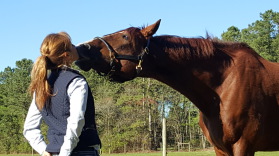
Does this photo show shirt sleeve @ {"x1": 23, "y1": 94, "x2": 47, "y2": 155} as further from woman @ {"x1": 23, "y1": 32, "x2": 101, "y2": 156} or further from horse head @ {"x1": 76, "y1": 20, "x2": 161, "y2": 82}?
horse head @ {"x1": 76, "y1": 20, "x2": 161, "y2": 82}

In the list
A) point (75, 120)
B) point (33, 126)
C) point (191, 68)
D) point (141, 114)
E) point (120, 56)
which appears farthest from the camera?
point (141, 114)

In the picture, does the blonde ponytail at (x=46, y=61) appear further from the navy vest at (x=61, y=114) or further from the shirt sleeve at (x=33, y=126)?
the shirt sleeve at (x=33, y=126)

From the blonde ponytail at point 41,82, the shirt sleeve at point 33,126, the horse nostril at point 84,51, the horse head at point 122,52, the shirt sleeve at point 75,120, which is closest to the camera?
the shirt sleeve at point 75,120

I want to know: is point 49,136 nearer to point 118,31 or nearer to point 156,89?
point 118,31

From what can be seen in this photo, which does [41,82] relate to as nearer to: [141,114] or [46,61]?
[46,61]

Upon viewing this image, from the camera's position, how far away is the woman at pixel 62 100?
108 inches

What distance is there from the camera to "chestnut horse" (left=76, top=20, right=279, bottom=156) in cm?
407

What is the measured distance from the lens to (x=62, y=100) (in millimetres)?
2838

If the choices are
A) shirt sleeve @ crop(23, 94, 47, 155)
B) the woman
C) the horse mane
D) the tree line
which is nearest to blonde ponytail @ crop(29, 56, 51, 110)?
the woman

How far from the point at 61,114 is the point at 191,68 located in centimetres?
192

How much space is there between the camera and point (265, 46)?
5209 centimetres

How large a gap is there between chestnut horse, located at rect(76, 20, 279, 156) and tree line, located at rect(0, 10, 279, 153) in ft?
150

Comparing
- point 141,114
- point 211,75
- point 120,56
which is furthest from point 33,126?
point 141,114

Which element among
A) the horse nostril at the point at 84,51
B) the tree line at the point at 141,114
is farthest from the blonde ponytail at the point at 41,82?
the tree line at the point at 141,114
